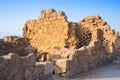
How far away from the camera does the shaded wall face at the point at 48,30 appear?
19516 millimetres

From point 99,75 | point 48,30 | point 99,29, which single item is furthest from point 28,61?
point 99,29

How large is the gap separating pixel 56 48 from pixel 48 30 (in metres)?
5.67

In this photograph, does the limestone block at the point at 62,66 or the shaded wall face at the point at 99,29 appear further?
the shaded wall face at the point at 99,29

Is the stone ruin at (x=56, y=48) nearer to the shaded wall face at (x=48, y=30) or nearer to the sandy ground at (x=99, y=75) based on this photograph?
the shaded wall face at (x=48, y=30)

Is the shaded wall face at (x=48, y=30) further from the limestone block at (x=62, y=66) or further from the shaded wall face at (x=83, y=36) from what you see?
the limestone block at (x=62, y=66)

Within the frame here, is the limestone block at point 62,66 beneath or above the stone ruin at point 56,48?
beneath

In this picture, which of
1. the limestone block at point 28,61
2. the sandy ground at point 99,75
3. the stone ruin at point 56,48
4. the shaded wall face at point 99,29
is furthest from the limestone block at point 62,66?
the shaded wall face at point 99,29

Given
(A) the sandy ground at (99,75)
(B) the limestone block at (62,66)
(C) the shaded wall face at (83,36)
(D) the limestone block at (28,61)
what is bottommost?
(A) the sandy ground at (99,75)

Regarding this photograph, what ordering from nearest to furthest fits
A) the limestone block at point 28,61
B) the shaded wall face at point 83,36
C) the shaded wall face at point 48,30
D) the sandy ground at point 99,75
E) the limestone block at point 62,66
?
the limestone block at point 28,61, the limestone block at point 62,66, the sandy ground at point 99,75, the shaded wall face at point 48,30, the shaded wall face at point 83,36

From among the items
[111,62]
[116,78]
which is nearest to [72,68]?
[116,78]

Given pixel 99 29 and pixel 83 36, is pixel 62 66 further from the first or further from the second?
pixel 83 36

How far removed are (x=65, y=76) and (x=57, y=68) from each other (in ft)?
1.63

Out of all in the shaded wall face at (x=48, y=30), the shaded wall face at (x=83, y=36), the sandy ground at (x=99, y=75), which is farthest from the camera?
the shaded wall face at (x=83, y=36)

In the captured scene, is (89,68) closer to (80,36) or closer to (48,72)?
(48,72)
